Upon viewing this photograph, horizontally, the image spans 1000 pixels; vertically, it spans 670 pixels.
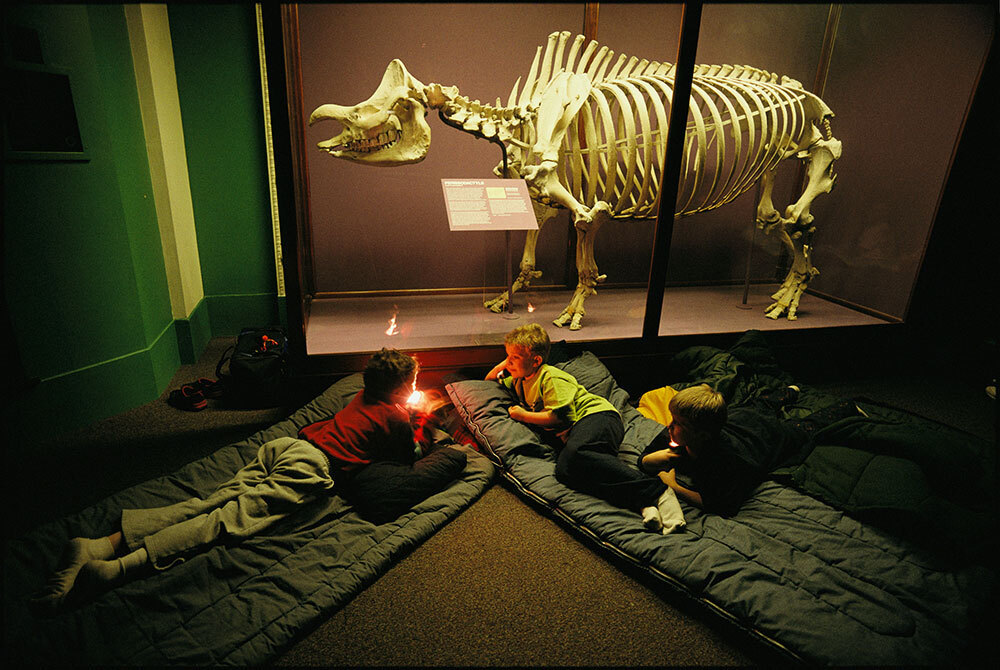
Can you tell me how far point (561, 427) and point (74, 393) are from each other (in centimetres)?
259

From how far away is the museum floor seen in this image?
354 centimetres

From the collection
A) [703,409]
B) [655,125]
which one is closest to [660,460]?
[703,409]

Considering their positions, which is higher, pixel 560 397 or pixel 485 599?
pixel 560 397

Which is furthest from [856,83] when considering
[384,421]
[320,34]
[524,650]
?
[524,650]

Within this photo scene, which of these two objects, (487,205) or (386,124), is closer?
(386,124)

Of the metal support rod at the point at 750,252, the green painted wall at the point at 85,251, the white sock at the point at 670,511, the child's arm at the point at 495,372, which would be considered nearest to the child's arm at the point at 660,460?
the white sock at the point at 670,511

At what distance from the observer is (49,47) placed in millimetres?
2697

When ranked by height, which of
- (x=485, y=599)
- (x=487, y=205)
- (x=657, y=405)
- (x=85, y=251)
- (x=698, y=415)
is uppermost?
(x=487, y=205)

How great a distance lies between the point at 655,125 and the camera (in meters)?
4.47

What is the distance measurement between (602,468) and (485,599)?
737 millimetres

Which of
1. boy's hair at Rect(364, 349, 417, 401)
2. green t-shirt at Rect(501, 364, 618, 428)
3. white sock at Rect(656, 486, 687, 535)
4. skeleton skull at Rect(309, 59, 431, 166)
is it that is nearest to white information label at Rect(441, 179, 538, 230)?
skeleton skull at Rect(309, 59, 431, 166)

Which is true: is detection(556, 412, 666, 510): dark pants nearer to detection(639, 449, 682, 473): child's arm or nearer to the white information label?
detection(639, 449, 682, 473): child's arm

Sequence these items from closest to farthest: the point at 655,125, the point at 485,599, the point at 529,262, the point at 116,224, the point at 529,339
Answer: the point at 485,599 < the point at 529,339 < the point at 116,224 < the point at 529,262 < the point at 655,125

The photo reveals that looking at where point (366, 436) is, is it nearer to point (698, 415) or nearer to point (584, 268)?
point (698, 415)
